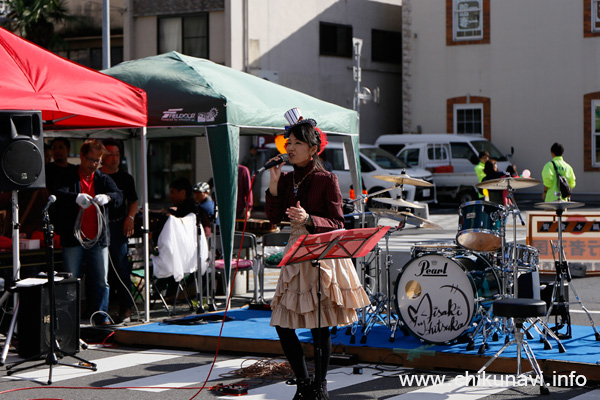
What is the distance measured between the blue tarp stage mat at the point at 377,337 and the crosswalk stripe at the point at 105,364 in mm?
379

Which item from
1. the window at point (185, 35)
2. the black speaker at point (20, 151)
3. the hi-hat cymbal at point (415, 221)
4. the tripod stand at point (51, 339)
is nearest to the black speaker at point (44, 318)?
the tripod stand at point (51, 339)

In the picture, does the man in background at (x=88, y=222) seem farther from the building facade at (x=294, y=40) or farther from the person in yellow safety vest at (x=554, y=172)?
the building facade at (x=294, y=40)

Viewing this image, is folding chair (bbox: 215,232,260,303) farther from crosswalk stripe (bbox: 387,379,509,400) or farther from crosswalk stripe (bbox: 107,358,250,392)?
crosswalk stripe (bbox: 387,379,509,400)

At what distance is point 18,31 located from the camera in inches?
1342

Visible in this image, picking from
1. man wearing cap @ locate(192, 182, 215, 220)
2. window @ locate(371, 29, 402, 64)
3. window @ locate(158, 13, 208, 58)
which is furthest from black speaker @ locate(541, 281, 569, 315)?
window @ locate(371, 29, 402, 64)

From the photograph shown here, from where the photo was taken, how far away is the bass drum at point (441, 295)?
8.71 metres

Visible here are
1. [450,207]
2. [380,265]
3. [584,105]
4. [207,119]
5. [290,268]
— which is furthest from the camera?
[584,105]

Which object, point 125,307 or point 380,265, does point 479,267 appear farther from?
point 125,307

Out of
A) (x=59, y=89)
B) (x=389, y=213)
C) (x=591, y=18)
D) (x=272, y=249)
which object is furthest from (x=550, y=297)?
(x=591, y=18)

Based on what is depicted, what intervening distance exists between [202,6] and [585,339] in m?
24.2

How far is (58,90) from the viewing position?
29.9 feet

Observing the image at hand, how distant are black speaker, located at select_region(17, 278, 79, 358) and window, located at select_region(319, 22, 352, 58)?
2498 centimetres

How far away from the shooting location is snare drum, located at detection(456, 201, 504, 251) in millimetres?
9102

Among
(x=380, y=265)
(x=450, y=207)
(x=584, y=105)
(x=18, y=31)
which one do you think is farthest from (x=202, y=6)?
(x=380, y=265)
